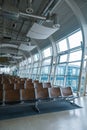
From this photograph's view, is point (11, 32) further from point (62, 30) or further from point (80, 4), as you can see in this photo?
point (80, 4)

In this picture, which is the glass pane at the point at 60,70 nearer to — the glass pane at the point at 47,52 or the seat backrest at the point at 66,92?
the glass pane at the point at 47,52

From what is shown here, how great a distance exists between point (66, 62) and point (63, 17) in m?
2.98

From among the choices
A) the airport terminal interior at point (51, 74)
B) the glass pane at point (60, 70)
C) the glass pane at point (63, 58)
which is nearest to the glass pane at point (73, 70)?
the airport terminal interior at point (51, 74)

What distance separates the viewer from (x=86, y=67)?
725cm

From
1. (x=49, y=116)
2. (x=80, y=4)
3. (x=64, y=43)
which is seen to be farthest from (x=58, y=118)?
(x=64, y=43)

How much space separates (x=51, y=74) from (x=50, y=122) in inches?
299

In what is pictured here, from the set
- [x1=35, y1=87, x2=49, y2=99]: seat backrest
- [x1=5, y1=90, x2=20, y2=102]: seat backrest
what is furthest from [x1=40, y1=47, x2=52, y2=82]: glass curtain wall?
[x1=5, y1=90, x2=20, y2=102]: seat backrest

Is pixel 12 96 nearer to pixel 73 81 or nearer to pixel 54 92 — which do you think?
pixel 54 92

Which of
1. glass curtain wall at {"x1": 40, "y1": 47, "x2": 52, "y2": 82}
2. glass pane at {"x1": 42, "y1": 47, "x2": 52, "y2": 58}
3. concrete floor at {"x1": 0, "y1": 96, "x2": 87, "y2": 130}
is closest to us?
concrete floor at {"x1": 0, "y1": 96, "x2": 87, "y2": 130}

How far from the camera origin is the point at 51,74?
10992 mm

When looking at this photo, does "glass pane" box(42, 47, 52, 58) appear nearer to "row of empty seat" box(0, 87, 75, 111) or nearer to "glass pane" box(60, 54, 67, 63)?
"glass pane" box(60, 54, 67, 63)

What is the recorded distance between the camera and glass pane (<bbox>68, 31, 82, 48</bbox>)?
25.6ft

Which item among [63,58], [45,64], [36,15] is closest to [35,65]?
[45,64]

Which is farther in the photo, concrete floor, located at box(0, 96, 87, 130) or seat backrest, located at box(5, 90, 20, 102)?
seat backrest, located at box(5, 90, 20, 102)
